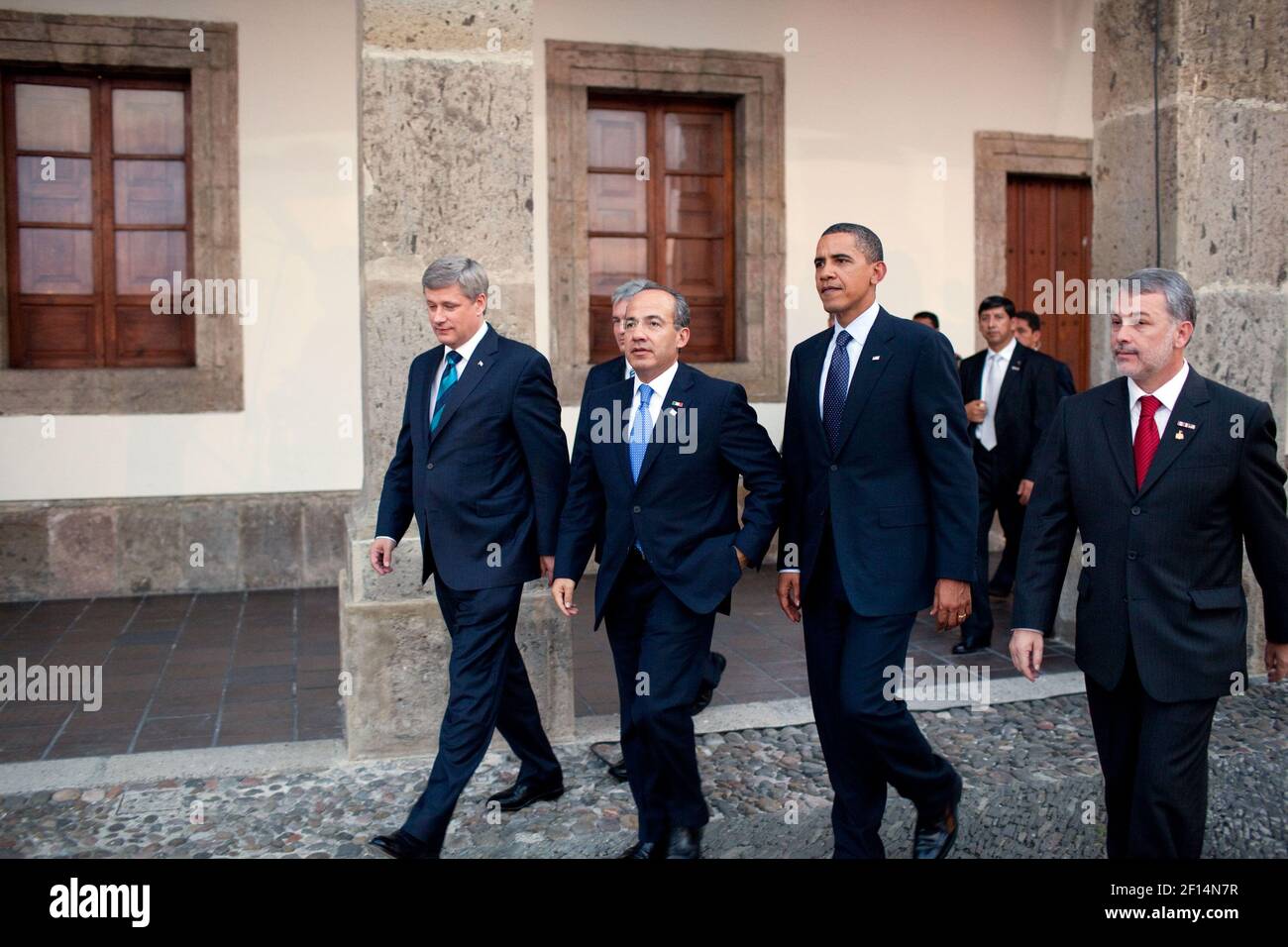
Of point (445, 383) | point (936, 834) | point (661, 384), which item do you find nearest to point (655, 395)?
point (661, 384)

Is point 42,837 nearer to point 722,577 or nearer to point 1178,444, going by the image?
point 722,577

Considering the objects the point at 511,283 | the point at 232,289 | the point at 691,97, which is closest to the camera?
the point at 511,283

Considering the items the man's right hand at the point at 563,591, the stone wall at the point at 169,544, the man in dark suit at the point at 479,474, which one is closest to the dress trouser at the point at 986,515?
the man in dark suit at the point at 479,474

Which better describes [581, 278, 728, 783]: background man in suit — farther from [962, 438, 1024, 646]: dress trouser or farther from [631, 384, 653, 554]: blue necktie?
[962, 438, 1024, 646]: dress trouser

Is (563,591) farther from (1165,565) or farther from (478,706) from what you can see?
(1165,565)

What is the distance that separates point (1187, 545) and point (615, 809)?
2.18m

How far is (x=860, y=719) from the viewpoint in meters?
3.80

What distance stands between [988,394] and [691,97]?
3.49 meters

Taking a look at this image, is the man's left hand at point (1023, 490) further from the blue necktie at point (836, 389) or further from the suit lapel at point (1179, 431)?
the suit lapel at point (1179, 431)

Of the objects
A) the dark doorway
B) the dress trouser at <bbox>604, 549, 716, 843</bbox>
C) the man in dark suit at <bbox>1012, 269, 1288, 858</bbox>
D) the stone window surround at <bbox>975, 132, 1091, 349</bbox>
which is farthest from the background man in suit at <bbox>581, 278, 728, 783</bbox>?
the dark doorway

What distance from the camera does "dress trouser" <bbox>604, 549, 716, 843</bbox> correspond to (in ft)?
13.0

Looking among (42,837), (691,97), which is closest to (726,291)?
(691,97)

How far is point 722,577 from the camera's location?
4023 mm

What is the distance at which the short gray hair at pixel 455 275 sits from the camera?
433 cm
